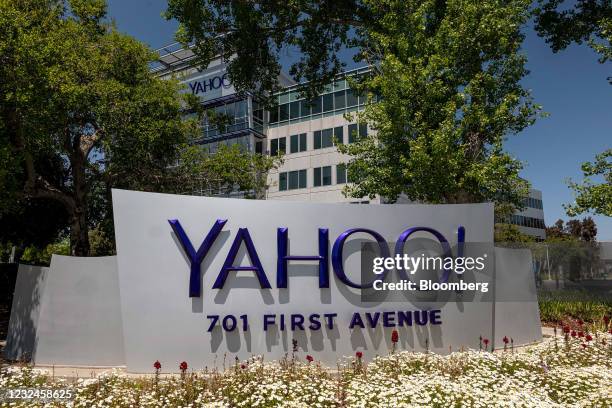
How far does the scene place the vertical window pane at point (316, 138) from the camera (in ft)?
132

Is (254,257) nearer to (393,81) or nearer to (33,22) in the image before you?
(393,81)

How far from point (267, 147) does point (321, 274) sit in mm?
34087

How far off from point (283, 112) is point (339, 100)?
584 centimetres

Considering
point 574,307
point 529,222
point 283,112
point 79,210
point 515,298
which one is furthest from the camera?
point 529,222

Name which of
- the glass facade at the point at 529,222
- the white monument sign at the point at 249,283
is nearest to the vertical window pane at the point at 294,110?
the white monument sign at the point at 249,283

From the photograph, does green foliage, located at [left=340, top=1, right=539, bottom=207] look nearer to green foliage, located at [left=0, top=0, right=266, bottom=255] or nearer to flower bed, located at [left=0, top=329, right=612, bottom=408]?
flower bed, located at [left=0, top=329, right=612, bottom=408]

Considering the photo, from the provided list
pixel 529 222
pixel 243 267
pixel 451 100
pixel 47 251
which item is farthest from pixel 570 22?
pixel 529 222

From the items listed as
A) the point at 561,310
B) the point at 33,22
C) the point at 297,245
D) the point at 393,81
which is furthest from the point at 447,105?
the point at 33,22

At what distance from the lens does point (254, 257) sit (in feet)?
30.3

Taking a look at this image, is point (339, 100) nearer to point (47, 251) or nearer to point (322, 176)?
point (322, 176)

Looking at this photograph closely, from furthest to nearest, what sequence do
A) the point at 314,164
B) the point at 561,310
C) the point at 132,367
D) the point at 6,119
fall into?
the point at 314,164, the point at 561,310, the point at 6,119, the point at 132,367

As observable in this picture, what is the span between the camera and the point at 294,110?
137 ft

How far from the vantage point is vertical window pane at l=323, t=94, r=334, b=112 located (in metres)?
39.6

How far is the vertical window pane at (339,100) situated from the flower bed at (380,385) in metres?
32.2
